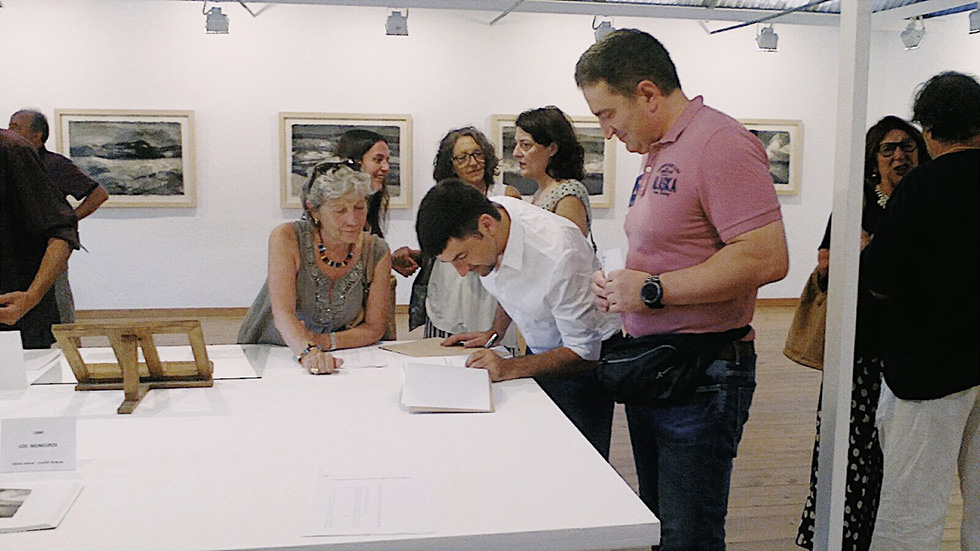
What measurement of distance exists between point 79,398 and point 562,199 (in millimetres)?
1734

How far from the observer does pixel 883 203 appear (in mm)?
1792

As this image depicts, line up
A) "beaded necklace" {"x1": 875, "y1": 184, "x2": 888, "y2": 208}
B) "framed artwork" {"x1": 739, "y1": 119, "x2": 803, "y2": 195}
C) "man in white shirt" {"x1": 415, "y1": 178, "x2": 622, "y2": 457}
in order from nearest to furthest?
"beaded necklace" {"x1": 875, "y1": 184, "x2": 888, "y2": 208} < "man in white shirt" {"x1": 415, "y1": 178, "x2": 622, "y2": 457} < "framed artwork" {"x1": 739, "y1": 119, "x2": 803, "y2": 195}

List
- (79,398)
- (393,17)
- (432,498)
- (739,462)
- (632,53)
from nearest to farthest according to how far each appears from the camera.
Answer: (432,498), (632,53), (79,398), (739,462), (393,17)

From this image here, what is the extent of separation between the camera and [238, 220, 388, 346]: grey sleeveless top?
2.83m

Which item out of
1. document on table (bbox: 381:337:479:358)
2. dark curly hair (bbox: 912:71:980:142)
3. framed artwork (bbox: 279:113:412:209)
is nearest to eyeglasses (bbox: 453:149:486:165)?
document on table (bbox: 381:337:479:358)

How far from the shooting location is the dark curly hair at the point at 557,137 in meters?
3.25

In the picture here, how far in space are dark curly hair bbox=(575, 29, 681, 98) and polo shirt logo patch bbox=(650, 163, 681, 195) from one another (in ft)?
0.62

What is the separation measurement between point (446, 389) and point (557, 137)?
1.41 metres

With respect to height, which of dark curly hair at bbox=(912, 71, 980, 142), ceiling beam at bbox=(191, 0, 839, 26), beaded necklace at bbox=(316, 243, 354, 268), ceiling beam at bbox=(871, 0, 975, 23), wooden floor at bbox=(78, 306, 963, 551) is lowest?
wooden floor at bbox=(78, 306, 963, 551)

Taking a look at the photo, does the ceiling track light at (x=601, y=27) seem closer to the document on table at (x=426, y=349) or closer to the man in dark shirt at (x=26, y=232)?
the document on table at (x=426, y=349)

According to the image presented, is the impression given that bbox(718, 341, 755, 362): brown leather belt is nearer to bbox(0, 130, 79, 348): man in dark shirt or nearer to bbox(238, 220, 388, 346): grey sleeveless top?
bbox(238, 220, 388, 346): grey sleeveless top

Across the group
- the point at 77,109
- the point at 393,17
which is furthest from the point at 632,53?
the point at 77,109

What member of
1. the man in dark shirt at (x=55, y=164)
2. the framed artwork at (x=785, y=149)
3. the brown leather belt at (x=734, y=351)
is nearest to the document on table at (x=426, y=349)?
the brown leather belt at (x=734, y=351)

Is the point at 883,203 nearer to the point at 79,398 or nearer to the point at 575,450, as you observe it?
the point at 575,450
